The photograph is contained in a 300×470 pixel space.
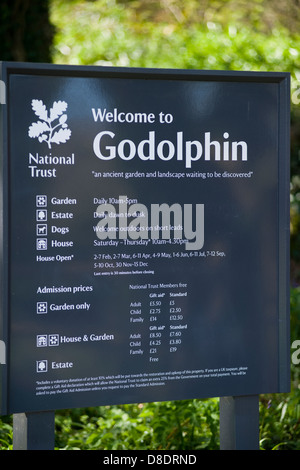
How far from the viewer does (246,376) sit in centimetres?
312

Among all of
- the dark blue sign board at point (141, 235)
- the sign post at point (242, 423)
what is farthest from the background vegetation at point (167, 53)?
the dark blue sign board at point (141, 235)

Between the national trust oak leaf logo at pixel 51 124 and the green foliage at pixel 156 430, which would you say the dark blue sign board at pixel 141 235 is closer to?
the national trust oak leaf logo at pixel 51 124

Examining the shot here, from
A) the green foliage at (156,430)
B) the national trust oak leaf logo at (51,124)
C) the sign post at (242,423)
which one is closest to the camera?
the national trust oak leaf logo at (51,124)

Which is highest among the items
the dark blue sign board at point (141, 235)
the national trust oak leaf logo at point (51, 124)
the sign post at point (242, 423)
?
the national trust oak leaf logo at point (51, 124)

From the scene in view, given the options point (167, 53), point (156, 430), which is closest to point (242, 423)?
point (156, 430)

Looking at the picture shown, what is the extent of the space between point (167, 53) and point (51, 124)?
202 inches

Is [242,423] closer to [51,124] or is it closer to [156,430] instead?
[156,430]

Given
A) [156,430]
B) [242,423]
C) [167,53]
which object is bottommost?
[156,430]

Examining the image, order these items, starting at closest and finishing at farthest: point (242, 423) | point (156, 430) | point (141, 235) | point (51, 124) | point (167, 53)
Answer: point (51, 124) → point (141, 235) → point (242, 423) → point (156, 430) → point (167, 53)

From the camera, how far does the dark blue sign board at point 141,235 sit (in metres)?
2.82

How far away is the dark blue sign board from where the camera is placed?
2824mm

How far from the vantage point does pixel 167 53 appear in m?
7.72

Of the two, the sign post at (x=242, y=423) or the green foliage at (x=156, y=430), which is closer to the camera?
the sign post at (x=242, y=423)

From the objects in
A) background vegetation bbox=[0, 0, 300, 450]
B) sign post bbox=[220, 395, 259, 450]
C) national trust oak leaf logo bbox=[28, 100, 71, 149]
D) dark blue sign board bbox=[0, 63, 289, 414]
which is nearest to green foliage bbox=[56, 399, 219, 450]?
background vegetation bbox=[0, 0, 300, 450]
